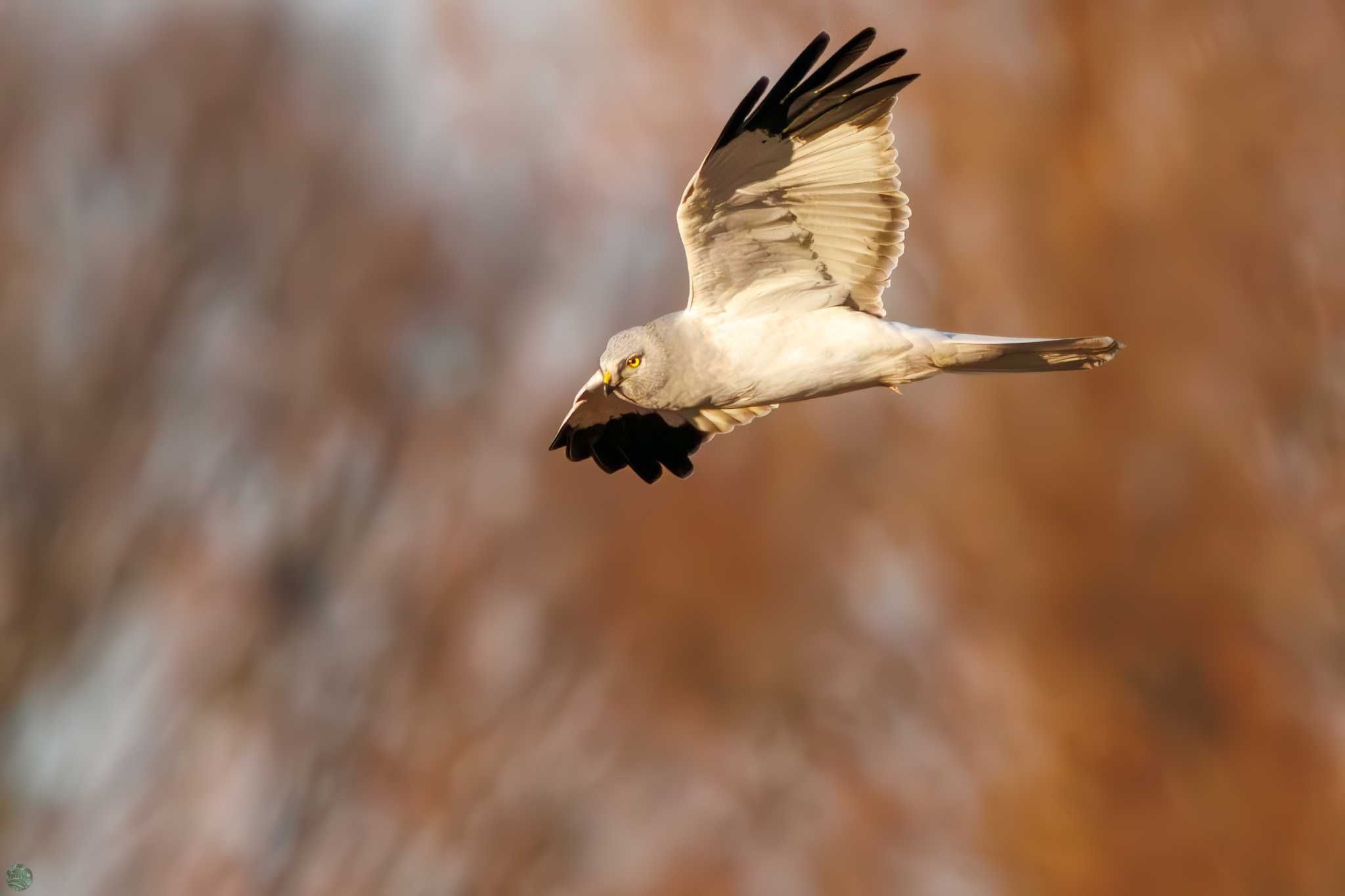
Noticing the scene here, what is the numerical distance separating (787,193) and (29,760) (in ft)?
22.5

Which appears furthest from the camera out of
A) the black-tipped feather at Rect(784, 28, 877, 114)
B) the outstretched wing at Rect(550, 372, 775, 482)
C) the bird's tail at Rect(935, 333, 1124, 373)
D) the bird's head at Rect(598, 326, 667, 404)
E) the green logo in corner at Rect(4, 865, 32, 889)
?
the green logo in corner at Rect(4, 865, 32, 889)

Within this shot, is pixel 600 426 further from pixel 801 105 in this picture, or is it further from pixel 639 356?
pixel 801 105

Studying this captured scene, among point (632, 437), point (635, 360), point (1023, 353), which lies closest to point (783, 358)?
point (635, 360)

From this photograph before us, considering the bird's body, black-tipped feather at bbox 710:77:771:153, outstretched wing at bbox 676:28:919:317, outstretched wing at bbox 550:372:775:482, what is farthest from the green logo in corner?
black-tipped feather at bbox 710:77:771:153

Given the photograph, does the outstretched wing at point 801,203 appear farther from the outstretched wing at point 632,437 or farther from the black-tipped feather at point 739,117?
the outstretched wing at point 632,437

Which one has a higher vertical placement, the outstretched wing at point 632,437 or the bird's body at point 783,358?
the outstretched wing at point 632,437

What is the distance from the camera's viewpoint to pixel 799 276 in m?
3.10

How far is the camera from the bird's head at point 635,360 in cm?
289

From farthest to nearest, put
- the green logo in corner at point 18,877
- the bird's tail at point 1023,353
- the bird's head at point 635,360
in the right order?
1. the green logo in corner at point 18,877
2. the bird's head at point 635,360
3. the bird's tail at point 1023,353

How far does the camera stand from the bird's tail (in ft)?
9.13

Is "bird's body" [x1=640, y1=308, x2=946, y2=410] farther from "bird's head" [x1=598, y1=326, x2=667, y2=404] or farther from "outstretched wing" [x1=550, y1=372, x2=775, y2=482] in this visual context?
"outstretched wing" [x1=550, y1=372, x2=775, y2=482]

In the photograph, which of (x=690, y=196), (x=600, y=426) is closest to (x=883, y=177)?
(x=690, y=196)

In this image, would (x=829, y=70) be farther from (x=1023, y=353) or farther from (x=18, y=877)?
(x=18, y=877)

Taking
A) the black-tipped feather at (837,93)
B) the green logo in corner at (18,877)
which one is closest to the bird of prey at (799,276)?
the black-tipped feather at (837,93)
